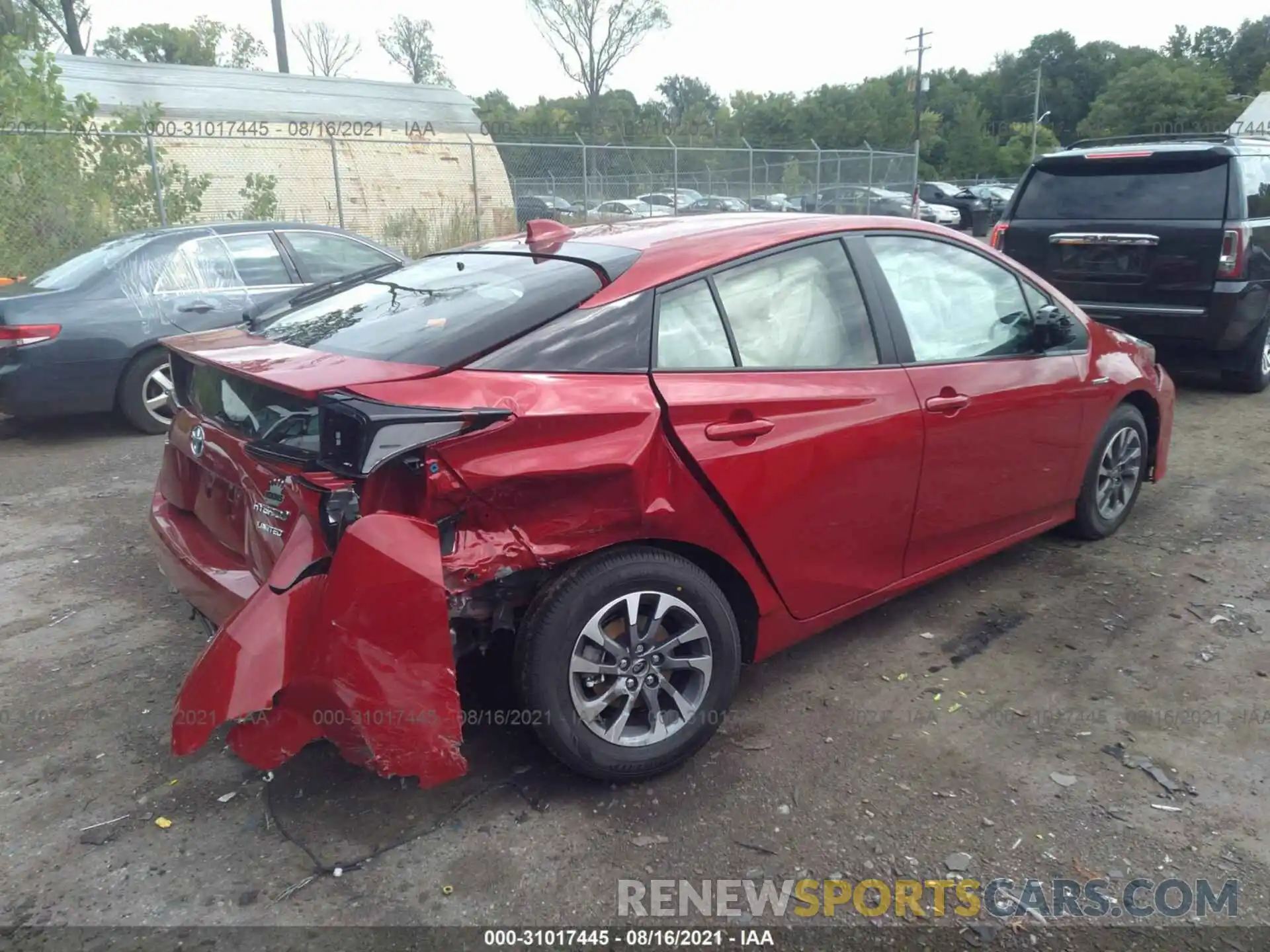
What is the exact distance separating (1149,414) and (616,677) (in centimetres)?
335

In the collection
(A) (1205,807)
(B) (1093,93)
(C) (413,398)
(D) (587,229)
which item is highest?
(B) (1093,93)

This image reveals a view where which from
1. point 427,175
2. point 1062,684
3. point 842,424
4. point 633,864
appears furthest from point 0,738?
point 427,175

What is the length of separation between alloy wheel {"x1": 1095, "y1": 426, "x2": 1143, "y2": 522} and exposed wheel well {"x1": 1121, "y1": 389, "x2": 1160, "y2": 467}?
11cm

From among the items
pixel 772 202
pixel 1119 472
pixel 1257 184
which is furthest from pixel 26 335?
pixel 772 202

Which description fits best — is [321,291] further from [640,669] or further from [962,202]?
[962,202]

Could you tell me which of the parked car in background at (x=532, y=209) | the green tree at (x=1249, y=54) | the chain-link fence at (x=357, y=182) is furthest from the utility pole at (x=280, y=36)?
the green tree at (x=1249, y=54)

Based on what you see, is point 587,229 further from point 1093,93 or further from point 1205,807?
point 1093,93

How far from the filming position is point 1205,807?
105 inches

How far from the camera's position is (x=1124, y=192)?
7105mm

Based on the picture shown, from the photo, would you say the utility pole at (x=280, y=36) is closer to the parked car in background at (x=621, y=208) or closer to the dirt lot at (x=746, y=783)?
the parked car in background at (x=621, y=208)

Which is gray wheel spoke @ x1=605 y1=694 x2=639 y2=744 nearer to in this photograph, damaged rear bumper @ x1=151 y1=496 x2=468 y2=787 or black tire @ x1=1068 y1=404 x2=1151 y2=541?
damaged rear bumper @ x1=151 y1=496 x2=468 y2=787

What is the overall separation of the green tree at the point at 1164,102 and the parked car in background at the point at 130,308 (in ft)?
A: 180

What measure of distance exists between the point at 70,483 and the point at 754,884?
16.7 feet

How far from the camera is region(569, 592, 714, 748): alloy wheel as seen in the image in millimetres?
2629
